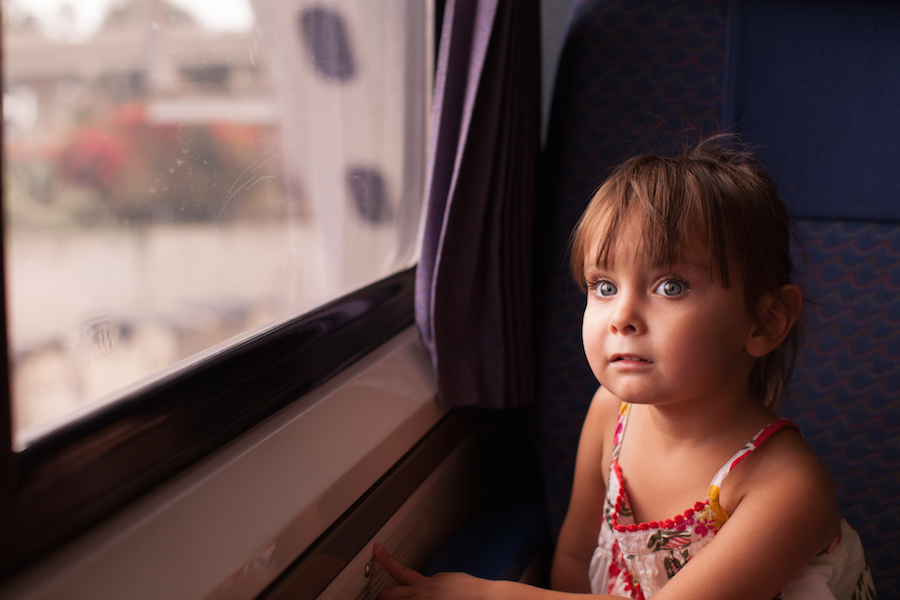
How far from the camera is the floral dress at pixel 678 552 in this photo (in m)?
0.75

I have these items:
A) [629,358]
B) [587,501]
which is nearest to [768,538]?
[629,358]

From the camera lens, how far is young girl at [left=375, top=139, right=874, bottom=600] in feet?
2.29

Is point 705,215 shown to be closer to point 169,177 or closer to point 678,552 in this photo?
point 678,552

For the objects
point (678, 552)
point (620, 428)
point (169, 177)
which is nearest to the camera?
point (169, 177)

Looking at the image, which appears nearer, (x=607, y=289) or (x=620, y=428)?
(x=607, y=289)

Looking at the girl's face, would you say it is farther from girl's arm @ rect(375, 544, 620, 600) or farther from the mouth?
girl's arm @ rect(375, 544, 620, 600)

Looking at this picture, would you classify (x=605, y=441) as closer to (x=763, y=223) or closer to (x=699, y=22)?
(x=763, y=223)

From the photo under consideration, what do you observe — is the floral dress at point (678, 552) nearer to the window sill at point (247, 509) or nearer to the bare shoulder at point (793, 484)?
the bare shoulder at point (793, 484)

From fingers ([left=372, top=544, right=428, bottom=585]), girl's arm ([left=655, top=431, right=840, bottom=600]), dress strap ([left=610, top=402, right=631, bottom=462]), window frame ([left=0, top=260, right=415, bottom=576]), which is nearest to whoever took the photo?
window frame ([left=0, top=260, right=415, bottom=576])

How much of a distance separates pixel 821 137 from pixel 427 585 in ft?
2.85

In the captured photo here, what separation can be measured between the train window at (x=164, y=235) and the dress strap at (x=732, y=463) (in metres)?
0.49

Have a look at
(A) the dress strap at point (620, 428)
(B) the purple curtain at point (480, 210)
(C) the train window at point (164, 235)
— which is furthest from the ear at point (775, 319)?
(C) the train window at point (164, 235)

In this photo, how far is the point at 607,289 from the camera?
30.0 inches

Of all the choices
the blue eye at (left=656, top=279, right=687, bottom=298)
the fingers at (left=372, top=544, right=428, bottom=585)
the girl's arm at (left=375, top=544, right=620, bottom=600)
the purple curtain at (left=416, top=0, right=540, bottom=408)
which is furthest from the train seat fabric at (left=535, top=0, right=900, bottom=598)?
the fingers at (left=372, top=544, right=428, bottom=585)
